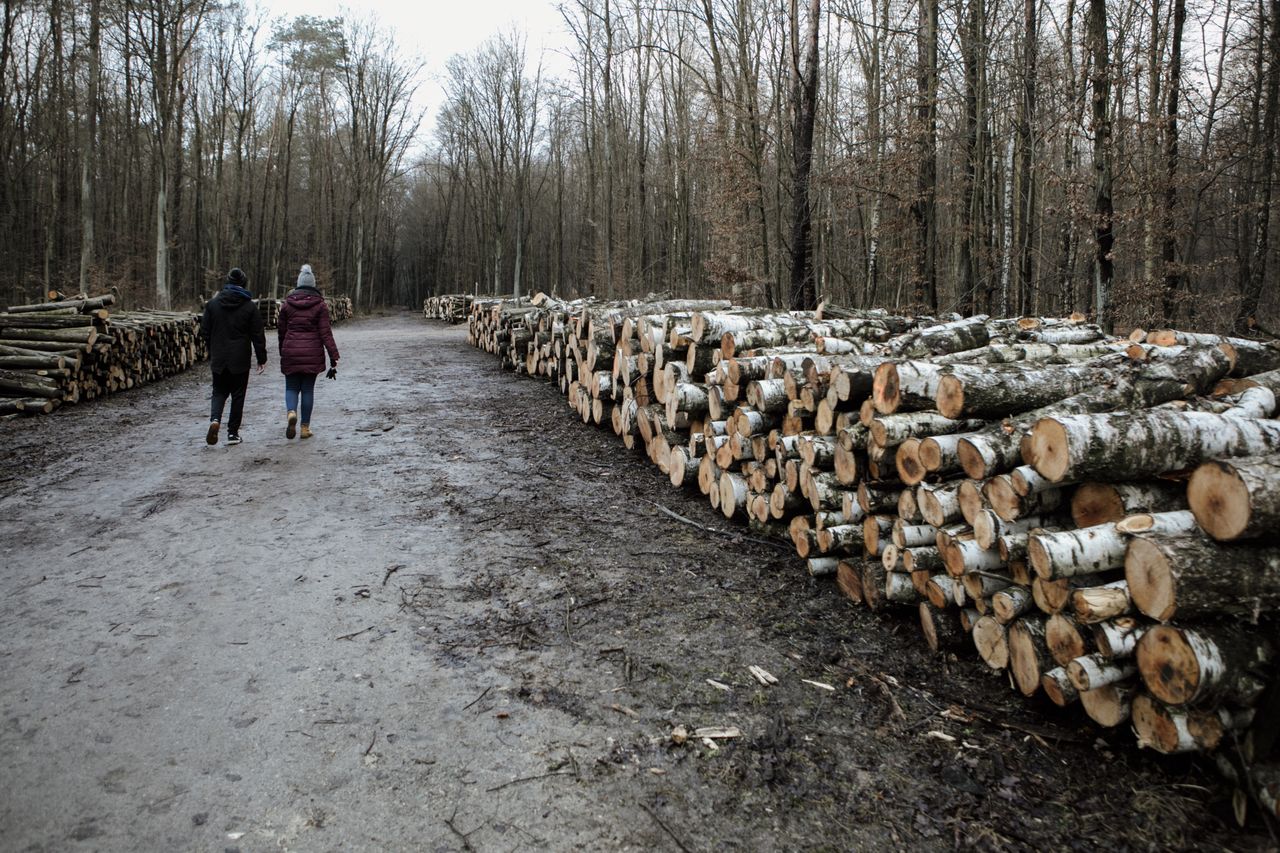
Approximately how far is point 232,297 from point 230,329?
390 mm

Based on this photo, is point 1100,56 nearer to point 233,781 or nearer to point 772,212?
point 772,212

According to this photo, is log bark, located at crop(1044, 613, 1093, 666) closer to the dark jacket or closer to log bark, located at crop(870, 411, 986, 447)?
log bark, located at crop(870, 411, 986, 447)

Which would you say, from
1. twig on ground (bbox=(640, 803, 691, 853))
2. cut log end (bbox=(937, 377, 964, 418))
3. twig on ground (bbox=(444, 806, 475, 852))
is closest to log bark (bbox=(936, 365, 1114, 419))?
cut log end (bbox=(937, 377, 964, 418))

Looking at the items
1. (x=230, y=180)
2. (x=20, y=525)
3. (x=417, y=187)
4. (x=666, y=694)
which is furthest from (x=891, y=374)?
(x=417, y=187)

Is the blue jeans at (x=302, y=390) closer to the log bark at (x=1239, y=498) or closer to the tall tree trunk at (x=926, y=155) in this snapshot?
the log bark at (x=1239, y=498)

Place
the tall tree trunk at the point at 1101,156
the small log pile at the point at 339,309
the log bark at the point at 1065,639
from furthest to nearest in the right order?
the small log pile at the point at 339,309, the tall tree trunk at the point at 1101,156, the log bark at the point at 1065,639

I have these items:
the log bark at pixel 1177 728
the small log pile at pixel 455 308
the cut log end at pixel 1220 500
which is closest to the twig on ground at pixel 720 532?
the log bark at pixel 1177 728

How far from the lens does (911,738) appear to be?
3.18m

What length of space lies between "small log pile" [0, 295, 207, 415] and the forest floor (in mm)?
4590

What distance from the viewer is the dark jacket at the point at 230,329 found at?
801 centimetres

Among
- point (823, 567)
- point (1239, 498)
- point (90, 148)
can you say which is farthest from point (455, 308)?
point (1239, 498)

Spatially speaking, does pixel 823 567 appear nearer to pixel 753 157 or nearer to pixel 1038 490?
pixel 1038 490

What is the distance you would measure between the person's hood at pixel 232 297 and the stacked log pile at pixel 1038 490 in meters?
4.99

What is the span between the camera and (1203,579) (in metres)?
2.72
